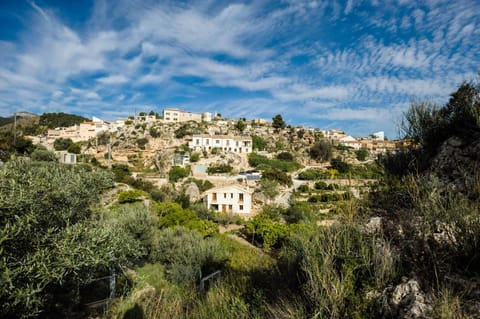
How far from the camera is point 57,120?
66938 millimetres

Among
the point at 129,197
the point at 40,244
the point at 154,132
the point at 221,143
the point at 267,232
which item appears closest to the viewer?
the point at 40,244

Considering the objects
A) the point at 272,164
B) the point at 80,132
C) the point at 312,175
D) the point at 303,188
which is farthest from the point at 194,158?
the point at 80,132

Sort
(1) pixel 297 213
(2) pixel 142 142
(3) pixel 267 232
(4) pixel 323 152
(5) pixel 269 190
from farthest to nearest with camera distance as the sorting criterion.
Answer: (2) pixel 142 142, (4) pixel 323 152, (5) pixel 269 190, (1) pixel 297 213, (3) pixel 267 232

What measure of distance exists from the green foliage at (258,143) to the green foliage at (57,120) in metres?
58.1

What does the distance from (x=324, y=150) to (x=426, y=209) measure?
4225 cm

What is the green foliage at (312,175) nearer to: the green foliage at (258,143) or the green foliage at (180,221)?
the green foliage at (258,143)

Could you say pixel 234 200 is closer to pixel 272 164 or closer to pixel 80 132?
pixel 272 164

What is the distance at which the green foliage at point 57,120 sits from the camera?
6406 centimetres

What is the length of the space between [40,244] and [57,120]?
84.0 metres

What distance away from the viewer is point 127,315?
3.41m

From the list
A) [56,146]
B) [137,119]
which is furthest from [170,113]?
[56,146]

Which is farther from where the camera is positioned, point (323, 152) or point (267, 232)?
point (323, 152)

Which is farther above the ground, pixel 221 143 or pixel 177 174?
pixel 221 143

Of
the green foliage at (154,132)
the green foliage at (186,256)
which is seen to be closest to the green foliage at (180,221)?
the green foliage at (186,256)
